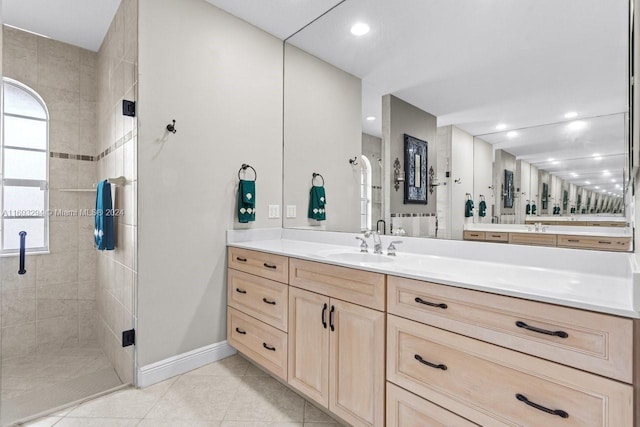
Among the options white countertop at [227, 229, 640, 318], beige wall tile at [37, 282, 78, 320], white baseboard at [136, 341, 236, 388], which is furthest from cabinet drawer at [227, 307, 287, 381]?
beige wall tile at [37, 282, 78, 320]

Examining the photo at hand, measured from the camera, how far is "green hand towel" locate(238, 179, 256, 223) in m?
2.34

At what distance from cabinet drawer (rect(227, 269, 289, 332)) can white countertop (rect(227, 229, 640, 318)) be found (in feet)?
0.73

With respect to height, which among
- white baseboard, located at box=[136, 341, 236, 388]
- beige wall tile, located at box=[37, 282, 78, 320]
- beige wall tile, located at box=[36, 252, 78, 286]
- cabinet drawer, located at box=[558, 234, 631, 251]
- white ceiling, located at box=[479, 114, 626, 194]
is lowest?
white baseboard, located at box=[136, 341, 236, 388]

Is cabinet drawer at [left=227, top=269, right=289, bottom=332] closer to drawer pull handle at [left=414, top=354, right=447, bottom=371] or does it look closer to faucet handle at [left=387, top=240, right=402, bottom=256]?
faucet handle at [left=387, top=240, right=402, bottom=256]

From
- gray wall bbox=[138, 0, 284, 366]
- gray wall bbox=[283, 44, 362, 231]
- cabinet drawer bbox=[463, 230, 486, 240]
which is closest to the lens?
cabinet drawer bbox=[463, 230, 486, 240]

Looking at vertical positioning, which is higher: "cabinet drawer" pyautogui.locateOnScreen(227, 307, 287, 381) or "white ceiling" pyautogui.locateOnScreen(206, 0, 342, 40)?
"white ceiling" pyautogui.locateOnScreen(206, 0, 342, 40)

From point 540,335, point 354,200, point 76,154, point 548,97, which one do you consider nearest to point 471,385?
point 540,335

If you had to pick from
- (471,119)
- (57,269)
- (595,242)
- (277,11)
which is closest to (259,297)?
(57,269)

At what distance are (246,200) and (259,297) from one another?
74 centimetres

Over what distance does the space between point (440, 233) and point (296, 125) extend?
4.98 feet

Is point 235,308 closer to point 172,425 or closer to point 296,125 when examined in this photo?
point 172,425

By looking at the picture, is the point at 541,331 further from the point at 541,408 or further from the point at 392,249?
the point at 392,249

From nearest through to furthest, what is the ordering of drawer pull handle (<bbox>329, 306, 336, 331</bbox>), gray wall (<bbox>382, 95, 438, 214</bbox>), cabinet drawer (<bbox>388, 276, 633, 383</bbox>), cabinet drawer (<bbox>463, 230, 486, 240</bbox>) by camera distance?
cabinet drawer (<bbox>388, 276, 633, 383</bbox>)
drawer pull handle (<bbox>329, 306, 336, 331</bbox>)
cabinet drawer (<bbox>463, 230, 486, 240</bbox>)
gray wall (<bbox>382, 95, 438, 214</bbox>)

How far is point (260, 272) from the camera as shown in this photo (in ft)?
6.61
